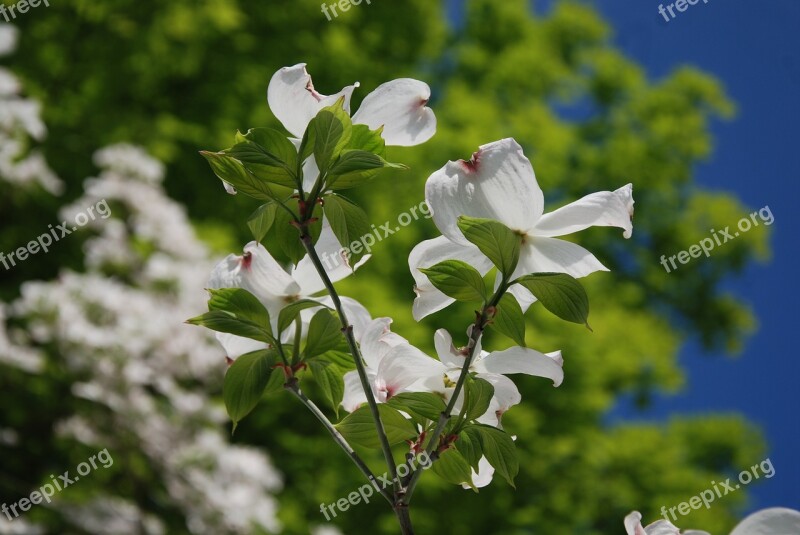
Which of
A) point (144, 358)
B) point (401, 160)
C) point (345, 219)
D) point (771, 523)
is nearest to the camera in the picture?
point (771, 523)

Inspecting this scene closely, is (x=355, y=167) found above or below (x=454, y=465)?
above

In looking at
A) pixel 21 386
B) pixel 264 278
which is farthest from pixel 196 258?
pixel 264 278

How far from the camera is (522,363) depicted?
0.48m

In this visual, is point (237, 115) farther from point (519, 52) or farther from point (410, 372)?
point (410, 372)

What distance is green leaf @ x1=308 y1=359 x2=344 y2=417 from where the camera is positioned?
1.71ft

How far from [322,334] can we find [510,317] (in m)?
0.11

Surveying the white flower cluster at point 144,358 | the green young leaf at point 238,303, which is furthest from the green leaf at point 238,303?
the white flower cluster at point 144,358

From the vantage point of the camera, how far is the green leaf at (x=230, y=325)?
471 millimetres

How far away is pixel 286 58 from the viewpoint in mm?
5988

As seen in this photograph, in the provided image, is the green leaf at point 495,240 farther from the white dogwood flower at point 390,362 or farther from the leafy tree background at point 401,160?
the leafy tree background at point 401,160

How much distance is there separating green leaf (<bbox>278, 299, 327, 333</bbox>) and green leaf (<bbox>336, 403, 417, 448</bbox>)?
65 mm

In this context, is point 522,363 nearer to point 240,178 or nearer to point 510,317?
point 510,317

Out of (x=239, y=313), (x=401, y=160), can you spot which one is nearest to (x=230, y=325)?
(x=239, y=313)

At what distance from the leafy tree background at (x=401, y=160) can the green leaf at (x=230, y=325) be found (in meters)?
2.93
